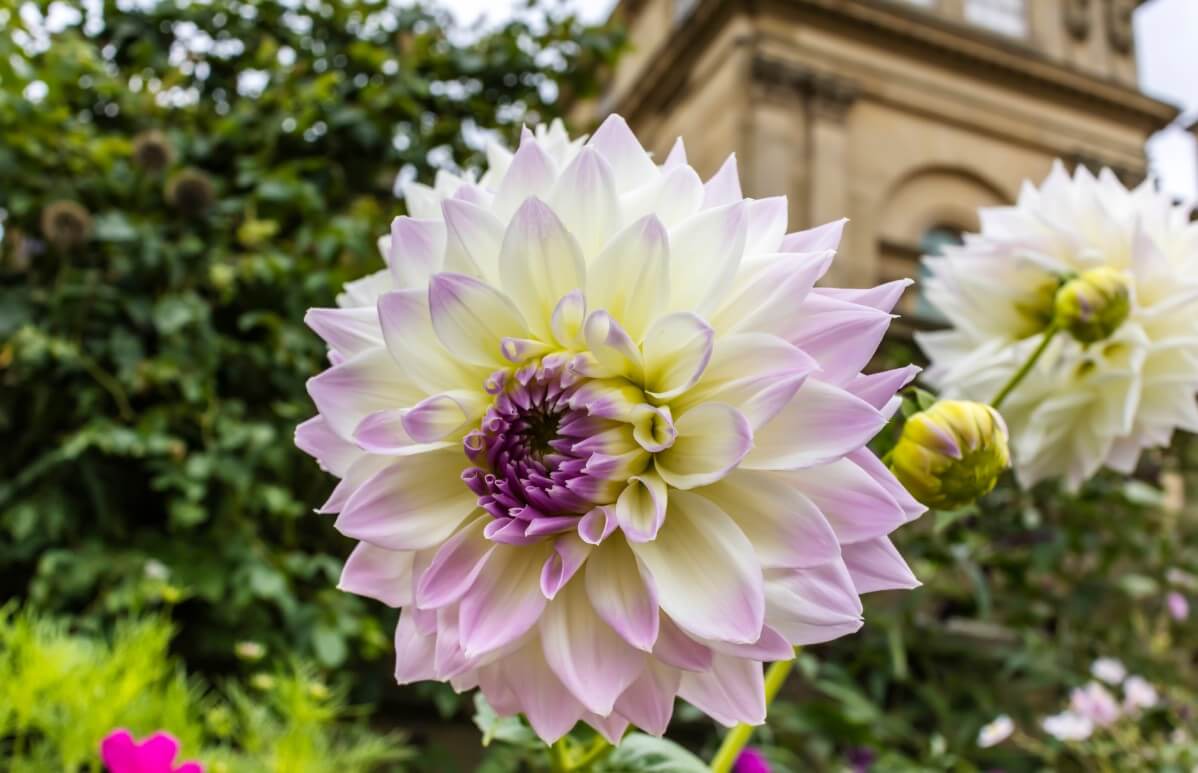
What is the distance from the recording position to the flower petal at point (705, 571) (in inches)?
12.0

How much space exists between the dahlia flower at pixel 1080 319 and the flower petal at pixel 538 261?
380mm

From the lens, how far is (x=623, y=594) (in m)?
0.34

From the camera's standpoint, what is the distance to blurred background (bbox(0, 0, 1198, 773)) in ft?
4.72

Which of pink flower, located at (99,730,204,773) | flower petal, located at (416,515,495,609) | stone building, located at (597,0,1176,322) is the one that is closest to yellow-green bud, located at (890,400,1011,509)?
flower petal, located at (416,515,495,609)

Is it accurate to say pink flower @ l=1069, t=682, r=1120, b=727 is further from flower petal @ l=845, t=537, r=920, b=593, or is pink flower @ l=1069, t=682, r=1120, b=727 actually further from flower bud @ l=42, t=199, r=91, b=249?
flower bud @ l=42, t=199, r=91, b=249

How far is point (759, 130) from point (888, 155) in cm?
121

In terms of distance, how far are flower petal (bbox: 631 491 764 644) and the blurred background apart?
0.63 m

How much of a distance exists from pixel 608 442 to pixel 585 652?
8 centimetres

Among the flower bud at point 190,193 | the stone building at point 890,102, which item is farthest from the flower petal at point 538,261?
the stone building at point 890,102

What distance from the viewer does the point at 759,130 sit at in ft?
18.0

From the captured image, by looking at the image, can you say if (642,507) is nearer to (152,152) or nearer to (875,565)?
(875,565)

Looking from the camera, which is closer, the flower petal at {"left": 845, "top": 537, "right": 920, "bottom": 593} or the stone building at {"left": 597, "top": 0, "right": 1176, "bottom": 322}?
the flower petal at {"left": 845, "top": 537, "right": 920, "bottom": 593}

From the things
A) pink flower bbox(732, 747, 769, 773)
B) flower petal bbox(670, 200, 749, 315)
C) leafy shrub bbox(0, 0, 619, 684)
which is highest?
flower petal bbox(670, 200, 749, 315)

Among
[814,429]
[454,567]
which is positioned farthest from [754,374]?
[454,567]
